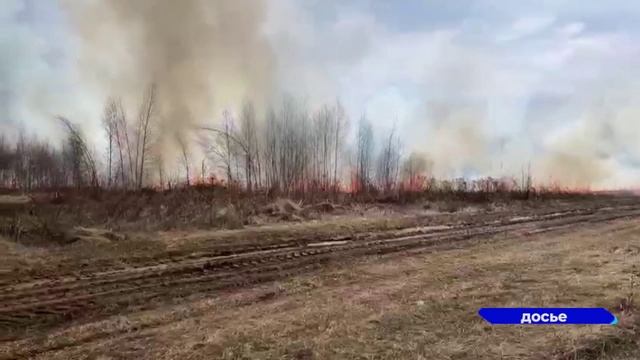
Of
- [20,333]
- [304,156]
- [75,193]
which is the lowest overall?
[20,333]

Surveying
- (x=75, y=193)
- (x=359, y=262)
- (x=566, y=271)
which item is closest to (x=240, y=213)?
A: (x=75, y=193)

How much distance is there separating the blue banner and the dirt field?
227mm

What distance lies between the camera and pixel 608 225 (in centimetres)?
2291

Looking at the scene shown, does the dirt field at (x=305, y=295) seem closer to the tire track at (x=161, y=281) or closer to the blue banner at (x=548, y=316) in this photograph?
the tire track at (x=161, y=281)

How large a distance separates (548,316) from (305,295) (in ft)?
13.4

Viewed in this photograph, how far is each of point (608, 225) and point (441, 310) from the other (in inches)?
695

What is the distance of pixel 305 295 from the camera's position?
9914mm

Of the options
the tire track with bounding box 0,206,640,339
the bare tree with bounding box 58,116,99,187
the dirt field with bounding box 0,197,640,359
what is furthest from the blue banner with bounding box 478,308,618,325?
the bare tree with bounding box 58,116,99,187

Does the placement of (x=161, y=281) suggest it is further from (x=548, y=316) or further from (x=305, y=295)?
(x=548, y=316)

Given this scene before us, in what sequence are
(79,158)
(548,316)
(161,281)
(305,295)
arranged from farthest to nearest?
(79,158) → (161,281) → (305,295) → (548,316)

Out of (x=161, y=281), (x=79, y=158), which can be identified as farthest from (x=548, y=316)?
(x=79, y=158)

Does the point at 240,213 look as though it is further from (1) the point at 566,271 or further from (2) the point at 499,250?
(1) the point at 566,271

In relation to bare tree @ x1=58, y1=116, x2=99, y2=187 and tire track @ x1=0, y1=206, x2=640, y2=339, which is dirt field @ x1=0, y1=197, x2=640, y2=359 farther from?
bare tree @ x1=58, y1=116, x2=99, y2=187

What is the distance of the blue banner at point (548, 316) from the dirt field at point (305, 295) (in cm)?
23
